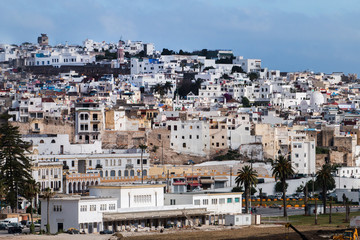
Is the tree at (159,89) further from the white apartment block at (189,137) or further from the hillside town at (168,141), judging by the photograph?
the white apartment block at (189,137)

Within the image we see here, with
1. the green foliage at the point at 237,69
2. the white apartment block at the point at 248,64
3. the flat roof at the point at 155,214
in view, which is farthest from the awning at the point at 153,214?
the white apartment block at the point at 248,64

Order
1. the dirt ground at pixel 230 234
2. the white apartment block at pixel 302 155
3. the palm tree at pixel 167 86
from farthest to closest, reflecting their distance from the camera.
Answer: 1. the palm tree at pixel 167 86
2. the white apartment block at pixel 302 155
3. the dirt ground at pixel 230 234

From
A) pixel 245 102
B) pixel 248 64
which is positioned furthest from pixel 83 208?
pixel 248 64

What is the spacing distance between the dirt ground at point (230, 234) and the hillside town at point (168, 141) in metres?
1.89

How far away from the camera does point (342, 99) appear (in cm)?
13938

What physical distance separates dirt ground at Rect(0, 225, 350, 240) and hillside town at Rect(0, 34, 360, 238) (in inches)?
74.5

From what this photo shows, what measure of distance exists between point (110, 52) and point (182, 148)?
8209 centimetres

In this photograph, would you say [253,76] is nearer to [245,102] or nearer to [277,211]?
[245,102]

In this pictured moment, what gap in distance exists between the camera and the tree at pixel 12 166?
6444 cm

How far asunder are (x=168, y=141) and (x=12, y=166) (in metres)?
28.5

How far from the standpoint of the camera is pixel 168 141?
9219 cm

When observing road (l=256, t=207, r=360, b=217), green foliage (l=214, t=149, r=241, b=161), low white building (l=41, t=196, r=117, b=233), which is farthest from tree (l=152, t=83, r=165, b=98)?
low white building (l=41, t=196, r=117, b=233)

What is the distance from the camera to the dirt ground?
53553 mm

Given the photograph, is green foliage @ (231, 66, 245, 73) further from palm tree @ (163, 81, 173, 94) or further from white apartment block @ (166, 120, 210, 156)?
white apartment block @ (166, 120, 210, 156)
